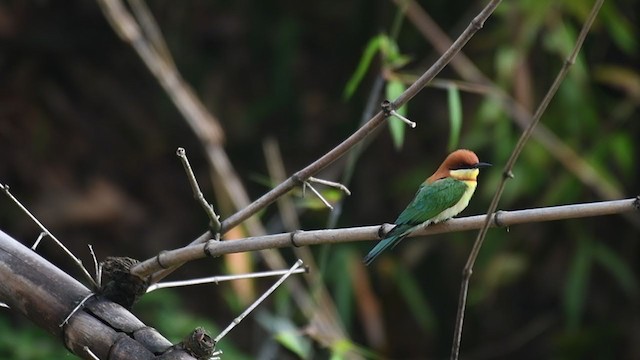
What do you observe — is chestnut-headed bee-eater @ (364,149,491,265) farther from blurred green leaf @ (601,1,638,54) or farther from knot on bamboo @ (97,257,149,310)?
blurred green leaf @ (601,1,638,54)

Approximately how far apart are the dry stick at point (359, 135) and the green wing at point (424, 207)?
26cm

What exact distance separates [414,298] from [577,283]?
0.73 m

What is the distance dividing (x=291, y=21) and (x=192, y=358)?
3.40 m

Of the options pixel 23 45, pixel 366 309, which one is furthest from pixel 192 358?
pixel 23 45

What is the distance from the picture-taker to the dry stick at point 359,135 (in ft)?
4.48

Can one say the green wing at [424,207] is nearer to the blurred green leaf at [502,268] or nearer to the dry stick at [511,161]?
the dry stick at [511,161]

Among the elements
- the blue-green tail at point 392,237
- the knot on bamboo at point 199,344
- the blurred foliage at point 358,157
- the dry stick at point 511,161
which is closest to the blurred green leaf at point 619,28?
the blurred foliage at point 358,157

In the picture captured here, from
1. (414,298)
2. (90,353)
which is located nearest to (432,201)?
(90,353)

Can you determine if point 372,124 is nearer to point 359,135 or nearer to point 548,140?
point 359,135

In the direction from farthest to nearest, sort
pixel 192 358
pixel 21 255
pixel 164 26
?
pixel 164 26
pixel 21 255
pixel 192 358

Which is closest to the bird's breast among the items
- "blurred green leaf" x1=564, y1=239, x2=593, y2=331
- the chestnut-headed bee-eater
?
the chestnut-headed bee-eater

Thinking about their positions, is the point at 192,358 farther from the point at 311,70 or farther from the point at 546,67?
the point at 311,70

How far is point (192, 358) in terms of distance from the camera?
4.37ft

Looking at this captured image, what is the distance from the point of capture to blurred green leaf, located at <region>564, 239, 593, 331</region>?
4031 millimetres
